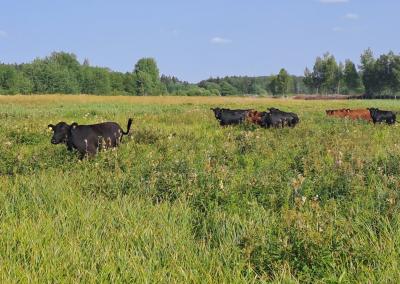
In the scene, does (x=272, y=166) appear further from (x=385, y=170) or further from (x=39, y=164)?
(x=39, y=164)

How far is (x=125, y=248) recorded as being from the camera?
3.76 metres

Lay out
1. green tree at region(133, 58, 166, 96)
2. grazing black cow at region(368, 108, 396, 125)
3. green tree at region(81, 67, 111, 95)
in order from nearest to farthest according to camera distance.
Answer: grazing black cow at region(368, 108, 396, 125), green tree at region(133, 58, 166, 96), green tree at region(81, 67, 111, 95)

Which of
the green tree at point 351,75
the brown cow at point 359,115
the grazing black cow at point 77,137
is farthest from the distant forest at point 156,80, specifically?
the grazing black cow at point 77,137

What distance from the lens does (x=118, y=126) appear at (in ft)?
39.1

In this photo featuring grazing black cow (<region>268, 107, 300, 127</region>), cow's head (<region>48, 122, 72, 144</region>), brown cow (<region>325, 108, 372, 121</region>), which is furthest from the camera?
brown cow (<region>325, 108, 372, 121</region>)

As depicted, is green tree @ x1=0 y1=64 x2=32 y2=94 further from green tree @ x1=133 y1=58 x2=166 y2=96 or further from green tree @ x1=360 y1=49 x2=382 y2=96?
green tree @ x1=360 y1=49 x2=382 y2=96

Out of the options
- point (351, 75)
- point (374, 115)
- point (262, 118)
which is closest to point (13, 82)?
point (351, 75)

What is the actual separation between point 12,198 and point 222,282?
3209 mm

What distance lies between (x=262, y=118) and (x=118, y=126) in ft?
23.4

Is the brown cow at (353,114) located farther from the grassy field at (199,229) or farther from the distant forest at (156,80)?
the distant forest at (156,80)

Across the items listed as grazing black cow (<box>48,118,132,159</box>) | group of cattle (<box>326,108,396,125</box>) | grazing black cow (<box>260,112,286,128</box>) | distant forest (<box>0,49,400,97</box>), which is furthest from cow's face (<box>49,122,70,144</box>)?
distant forest (<box>0,49,400,97</box>)

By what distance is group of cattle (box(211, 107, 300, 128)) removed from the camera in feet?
55.7

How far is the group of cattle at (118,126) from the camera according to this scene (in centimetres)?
1027

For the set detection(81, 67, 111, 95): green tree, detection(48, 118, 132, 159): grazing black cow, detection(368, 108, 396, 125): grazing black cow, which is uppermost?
detection(81, 67, 111, 95): green tree
